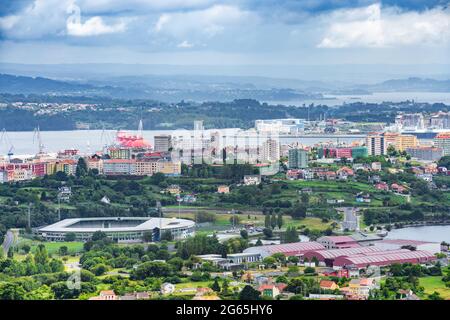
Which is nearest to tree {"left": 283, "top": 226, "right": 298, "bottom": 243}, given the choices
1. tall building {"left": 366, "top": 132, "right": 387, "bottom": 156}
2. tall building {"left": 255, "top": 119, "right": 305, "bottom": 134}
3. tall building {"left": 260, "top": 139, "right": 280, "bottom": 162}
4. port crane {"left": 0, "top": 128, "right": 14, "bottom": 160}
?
tall building {"left": 260, "top": 139, "right": 280, "bottom": 162}

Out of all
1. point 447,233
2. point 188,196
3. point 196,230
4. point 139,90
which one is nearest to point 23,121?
point 139,90

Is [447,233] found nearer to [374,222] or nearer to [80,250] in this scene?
[374,222]

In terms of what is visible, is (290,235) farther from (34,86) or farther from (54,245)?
(34,86)

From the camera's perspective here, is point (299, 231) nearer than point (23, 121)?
Yes

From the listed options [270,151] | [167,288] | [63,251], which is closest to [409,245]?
[167,288]

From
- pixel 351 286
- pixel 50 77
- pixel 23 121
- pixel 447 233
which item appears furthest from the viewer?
pixel 23 121

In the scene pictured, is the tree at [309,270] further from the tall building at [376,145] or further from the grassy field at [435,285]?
the tall building at [376,145]

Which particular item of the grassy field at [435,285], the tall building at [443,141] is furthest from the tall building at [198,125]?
the grassy field at [435,285]

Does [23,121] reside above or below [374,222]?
above
